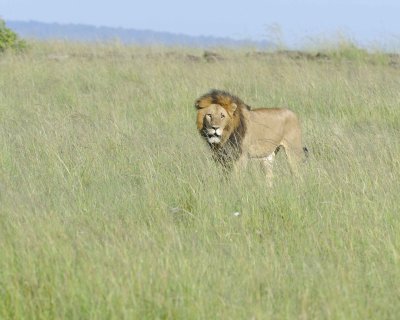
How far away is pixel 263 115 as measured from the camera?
22.4ft

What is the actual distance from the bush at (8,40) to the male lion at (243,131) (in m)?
8.24

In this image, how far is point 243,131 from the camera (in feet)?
21.6

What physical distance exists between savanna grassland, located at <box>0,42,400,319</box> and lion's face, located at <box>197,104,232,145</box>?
0.52ft

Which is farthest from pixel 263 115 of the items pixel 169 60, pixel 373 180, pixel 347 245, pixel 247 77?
pixel 169 60

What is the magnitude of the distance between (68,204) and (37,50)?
1157 centimetres

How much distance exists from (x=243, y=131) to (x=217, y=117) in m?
0.44

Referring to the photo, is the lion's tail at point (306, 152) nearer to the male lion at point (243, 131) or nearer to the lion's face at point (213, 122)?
the male lion at point (243, 131)

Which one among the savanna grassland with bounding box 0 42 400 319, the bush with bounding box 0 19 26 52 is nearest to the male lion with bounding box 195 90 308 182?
the savanna grassland with bounding box 0 42 400 319

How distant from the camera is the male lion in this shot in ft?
20.4

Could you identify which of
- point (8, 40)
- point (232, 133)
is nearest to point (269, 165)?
point (232, 133)

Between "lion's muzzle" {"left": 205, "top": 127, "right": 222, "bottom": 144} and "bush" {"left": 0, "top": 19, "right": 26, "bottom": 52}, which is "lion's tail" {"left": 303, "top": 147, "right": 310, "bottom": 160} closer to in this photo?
"lion's muzzle" {"left": 205, "top": 127, "right": 222, "bottom": 144}

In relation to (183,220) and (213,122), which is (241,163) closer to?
(213,122)

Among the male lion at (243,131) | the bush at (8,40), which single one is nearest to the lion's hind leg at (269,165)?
the male lion at (243,131)

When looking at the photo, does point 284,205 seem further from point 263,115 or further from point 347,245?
point 263,115
